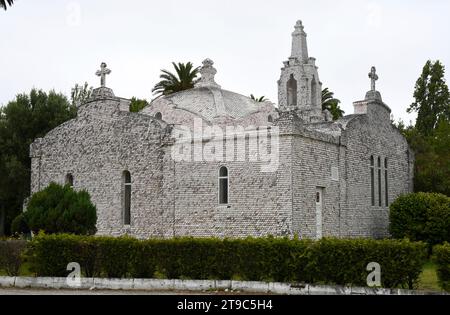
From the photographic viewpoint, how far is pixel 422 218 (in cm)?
3155

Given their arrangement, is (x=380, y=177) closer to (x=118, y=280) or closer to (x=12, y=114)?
(x=118, y=280)

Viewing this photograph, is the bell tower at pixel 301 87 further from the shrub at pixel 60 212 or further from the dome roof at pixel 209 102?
the shrub at pixel 60 212

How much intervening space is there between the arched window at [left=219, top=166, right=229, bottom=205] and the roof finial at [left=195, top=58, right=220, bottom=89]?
365 inches

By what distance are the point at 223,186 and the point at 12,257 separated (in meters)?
10.1

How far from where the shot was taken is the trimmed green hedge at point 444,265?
18172 mm

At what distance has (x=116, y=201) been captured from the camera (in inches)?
1294

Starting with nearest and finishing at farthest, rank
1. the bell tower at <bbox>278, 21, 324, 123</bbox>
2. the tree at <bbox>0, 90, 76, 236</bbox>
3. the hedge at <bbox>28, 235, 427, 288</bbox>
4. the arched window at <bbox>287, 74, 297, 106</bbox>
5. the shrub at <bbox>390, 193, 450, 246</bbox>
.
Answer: the hedge at <bbox>28, 235, 427, 288</bbox> → the shrub at <bbox>390, 193, 450, 246</bbox> → the bell tower at <bbox>278, 21, 324, 123</bbox> → the arched window at <bbox>287, 74, 297, 106</bbox> → the tree at <bbox>0, 90, 76, 236</bbox>

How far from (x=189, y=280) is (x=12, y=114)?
92.9 feet

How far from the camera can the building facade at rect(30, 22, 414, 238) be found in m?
28.0

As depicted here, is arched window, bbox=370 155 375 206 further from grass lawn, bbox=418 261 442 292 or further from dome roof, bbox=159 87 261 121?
grass lawn, bbox=418 261 442 292

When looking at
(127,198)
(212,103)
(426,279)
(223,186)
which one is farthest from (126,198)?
(426,279)

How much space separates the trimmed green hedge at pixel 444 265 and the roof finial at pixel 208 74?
69.2 ft

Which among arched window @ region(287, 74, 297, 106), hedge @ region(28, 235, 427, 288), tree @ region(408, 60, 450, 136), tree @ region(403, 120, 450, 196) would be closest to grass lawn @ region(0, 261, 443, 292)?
hedge @ region(28, 235, 427, 288)

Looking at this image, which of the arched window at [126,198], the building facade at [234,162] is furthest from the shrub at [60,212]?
the arched window at [126,198]
